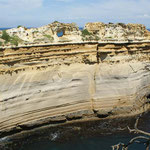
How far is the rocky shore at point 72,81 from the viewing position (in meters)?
13.9

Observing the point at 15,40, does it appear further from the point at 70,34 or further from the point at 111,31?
the point at 111,31

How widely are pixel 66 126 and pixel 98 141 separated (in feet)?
9.36

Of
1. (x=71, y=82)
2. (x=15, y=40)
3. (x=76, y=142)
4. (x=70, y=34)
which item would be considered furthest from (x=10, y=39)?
(x=76, y=142)

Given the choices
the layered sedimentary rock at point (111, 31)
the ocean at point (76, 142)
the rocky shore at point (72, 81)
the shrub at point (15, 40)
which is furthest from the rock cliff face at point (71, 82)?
the layered sedimentary rock at point (111, 31)

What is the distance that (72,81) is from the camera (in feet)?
51.0

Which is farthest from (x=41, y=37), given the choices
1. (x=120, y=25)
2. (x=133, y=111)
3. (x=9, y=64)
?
(x=133, y=111)

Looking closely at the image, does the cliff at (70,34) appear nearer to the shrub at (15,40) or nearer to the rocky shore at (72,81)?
the shrub at (15,40)

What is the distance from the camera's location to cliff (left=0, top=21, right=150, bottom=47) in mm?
14344

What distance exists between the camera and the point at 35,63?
14.2 metres

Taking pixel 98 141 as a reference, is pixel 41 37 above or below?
above

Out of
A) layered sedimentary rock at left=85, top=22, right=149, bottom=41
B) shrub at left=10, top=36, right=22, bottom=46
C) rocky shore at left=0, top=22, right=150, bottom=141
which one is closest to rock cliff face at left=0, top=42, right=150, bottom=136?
rocky shore at left=0, top=22, right=150, bottom=141

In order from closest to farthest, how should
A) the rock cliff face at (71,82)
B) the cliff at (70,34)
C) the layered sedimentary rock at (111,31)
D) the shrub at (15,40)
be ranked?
the shrub at (15,40), the rock cliff face at (71,82), the cliff at (70,34), the layered sedimentary rock at (111,31)

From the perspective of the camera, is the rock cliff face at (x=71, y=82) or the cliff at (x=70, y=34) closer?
the rock cliff face at (x=71, y=82)

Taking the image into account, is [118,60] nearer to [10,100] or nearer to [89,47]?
[89,47]
